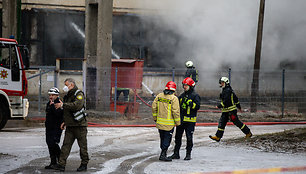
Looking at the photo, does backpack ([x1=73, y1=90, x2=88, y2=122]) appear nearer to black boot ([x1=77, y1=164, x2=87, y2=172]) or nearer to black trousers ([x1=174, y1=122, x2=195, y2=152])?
black boot ([x1=77, y1=164, x2=87, y2=172])

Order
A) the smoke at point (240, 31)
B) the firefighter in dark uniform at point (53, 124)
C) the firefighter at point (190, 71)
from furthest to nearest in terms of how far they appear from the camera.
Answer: the smoke at point (240, 31) → the firefighter at point (190, 71) → the firefighter in dark uniform at point (53, 124)

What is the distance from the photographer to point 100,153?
29.7 feet

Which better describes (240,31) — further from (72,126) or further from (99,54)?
(72,126)

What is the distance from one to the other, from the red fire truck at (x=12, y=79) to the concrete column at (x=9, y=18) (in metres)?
10.3

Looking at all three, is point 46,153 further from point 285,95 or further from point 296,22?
point 296,22

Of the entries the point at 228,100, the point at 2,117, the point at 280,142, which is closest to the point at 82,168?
the point at 228,100

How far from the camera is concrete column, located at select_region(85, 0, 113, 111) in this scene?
15352 millimetres

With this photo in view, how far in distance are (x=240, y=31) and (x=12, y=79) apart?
13025 mm

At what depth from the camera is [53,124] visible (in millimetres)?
7492

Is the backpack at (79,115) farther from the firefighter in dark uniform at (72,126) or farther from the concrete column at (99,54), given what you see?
the concrete column at (99,54)

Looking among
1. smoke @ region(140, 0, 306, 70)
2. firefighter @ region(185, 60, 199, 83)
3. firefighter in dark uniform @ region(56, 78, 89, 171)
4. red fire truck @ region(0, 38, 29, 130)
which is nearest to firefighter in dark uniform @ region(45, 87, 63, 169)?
firefighter in dark uniform @ region(56, 78, 89, 171)

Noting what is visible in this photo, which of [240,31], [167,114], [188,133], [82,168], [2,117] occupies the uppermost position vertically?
[240,31]

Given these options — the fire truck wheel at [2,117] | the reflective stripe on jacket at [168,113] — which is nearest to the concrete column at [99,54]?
the fire truck wheel at [2,117]

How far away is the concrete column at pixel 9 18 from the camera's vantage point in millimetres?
21984
